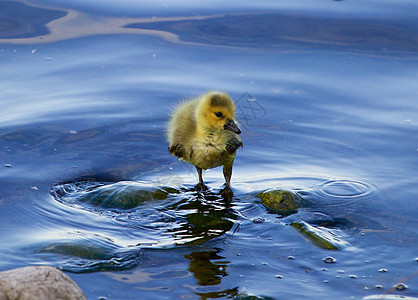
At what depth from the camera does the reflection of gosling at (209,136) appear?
486 centimetres

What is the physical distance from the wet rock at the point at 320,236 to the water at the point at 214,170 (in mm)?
48

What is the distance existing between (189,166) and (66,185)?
1099 millimetres

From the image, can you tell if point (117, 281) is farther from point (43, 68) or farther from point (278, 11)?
point (278, 11)

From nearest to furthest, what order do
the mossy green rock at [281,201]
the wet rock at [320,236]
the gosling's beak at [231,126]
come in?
the wet rock at [320,236] → the mossy green rock at [281,201] → the gosling's beak at [231,126]

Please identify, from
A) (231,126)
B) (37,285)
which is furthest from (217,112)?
(37,285)

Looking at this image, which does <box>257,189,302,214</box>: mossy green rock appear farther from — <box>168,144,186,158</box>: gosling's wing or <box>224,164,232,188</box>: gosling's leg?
<box>168,144,186,158</box>: gosling's wing

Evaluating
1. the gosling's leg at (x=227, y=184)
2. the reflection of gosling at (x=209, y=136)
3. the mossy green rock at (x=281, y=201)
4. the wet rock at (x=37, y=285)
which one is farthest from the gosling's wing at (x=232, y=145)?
the wet rock at (x=37, y=285)

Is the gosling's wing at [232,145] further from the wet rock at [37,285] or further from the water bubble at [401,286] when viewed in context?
the wet rock at [37,285]

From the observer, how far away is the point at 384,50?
7.50 meters

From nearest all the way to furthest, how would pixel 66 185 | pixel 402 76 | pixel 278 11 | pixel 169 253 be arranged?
pixel 169 253, pixel 66 185, pixel 402 76, pixel 278 11

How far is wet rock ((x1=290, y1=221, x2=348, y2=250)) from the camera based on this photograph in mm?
3996

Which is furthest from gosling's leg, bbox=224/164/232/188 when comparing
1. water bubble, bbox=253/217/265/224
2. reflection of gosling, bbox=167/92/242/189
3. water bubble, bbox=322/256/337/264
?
water bubble, bbox=322/256/337/264

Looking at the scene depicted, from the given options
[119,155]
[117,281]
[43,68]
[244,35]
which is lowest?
[117,281]

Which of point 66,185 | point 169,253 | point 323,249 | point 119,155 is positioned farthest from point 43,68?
point 323,249
